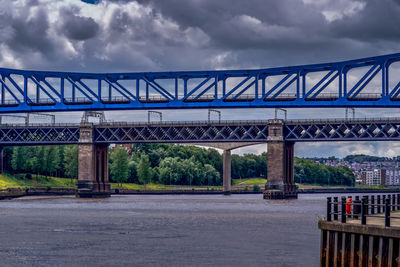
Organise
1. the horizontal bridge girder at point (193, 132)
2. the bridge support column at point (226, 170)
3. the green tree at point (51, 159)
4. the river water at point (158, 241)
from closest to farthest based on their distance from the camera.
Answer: the river water at point (158, 241) → the horizontal bridge girder at point (193, 132) → the green tree at point (51, 159) → the bridge support column at point (226, 170)

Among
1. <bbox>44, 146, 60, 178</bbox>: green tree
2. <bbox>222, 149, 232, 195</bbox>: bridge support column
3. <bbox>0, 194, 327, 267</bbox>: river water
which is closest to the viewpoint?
<bbox>0, 194, 327, 267</bbox>: river water

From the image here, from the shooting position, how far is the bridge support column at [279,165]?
15188cm

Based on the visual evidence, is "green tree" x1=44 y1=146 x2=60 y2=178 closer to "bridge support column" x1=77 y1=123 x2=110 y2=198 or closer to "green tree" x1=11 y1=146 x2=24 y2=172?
"green tree" x1=11 y1=146 x2=24 y2=172

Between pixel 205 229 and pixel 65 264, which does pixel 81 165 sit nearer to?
pixel 205 229

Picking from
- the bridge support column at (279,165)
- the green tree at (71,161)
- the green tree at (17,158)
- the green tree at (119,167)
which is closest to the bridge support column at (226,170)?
the green tree at (119,167)

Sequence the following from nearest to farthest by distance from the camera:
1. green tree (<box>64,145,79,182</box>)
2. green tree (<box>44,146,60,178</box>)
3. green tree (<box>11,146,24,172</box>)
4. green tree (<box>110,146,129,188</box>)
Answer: green tree (<box>11,146,24,172</box>) < green tree (<box>44,146,60,178</box>) < green tree (<box>64,145,79,182</box>) < green tree (<box>110,146,129,188</box>)

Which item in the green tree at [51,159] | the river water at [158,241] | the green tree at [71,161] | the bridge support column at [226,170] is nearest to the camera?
the river water at [158,241]

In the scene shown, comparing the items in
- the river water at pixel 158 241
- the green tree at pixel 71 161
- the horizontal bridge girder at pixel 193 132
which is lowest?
the river water at pixel 158 241

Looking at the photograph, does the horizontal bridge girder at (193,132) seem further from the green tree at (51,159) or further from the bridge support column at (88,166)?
the green tree at (51,159)

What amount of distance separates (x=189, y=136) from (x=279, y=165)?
61.2ft

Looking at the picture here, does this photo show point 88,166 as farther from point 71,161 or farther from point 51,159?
point 71,161

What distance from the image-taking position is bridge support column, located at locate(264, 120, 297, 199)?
151875mm

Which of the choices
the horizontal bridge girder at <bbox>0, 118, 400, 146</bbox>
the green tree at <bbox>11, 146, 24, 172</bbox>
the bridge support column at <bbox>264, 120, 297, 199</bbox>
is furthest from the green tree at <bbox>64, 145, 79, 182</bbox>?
the bridge support column at <bbox>264, 120, 297, 199</bbox>

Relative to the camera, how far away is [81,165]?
15788 cm
